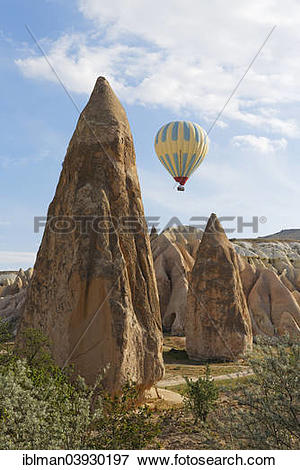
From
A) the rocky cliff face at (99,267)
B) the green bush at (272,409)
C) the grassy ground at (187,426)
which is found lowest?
the grassy ground at (187,426)

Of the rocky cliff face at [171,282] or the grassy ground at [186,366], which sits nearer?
the grassy ground at [186,366]

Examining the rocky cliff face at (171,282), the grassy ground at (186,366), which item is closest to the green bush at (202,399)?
the grassy ground at (186,366)

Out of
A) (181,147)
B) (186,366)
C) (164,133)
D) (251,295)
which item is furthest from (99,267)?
(251,295)

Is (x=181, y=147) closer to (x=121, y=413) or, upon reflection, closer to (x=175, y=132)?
(x=175, y=132)

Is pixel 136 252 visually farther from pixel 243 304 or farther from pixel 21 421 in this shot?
pixel 243 304

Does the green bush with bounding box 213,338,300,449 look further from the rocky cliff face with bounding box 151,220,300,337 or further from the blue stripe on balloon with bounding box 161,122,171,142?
the blue stripe on balloon with bounding box 161,122,171,142

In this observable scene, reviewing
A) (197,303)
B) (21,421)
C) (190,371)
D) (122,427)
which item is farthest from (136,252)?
(197,303)

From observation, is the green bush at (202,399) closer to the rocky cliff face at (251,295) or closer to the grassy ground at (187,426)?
the grassy ground at (187,426)
